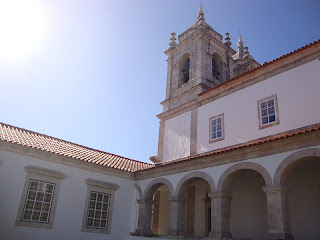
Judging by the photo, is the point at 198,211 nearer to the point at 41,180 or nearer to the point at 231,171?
the point at 231,171

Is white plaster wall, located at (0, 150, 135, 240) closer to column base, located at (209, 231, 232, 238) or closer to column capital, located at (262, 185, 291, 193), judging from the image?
column base, located at (209, 231, 232, 238)

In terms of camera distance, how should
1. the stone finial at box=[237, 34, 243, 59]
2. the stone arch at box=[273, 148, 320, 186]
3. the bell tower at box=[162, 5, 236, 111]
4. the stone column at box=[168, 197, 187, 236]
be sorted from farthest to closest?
the stone finial at box=[237, 34, 243, 59] → the bell tower at box=[162, 5, 236, 111] → the stone column at box=[168, 197, 187, 236] → the stone arch at box=[273, 148, 320, 186]

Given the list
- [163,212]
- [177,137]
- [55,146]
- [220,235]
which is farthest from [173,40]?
[220,235]

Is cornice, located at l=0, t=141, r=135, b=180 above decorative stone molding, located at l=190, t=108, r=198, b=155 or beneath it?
beneath

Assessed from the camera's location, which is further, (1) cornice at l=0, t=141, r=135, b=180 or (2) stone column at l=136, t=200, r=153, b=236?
(2) stone column at l=136, t=200, r=153, b=236

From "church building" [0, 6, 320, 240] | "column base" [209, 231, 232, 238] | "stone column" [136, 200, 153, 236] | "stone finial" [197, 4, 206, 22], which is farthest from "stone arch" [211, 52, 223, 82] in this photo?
"column base" [209, 231, 232, 238]

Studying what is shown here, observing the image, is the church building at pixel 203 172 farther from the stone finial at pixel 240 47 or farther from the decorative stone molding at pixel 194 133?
the stone finial at pixel 240 47

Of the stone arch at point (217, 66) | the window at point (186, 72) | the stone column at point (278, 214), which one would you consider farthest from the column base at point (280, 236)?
the window at point (186, 72)

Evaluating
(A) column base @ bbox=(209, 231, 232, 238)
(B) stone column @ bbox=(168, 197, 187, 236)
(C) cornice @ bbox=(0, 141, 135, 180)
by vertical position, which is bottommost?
(A) column base @ bbox=(209, 231, 232, 238)

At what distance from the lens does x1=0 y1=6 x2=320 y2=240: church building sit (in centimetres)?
851

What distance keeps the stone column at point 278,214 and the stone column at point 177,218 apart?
3.54 m

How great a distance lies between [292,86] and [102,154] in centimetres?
854

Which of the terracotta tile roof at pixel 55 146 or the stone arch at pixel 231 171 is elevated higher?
the terracotta tile roof at pixel 55 146

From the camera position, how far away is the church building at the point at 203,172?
8508mm
